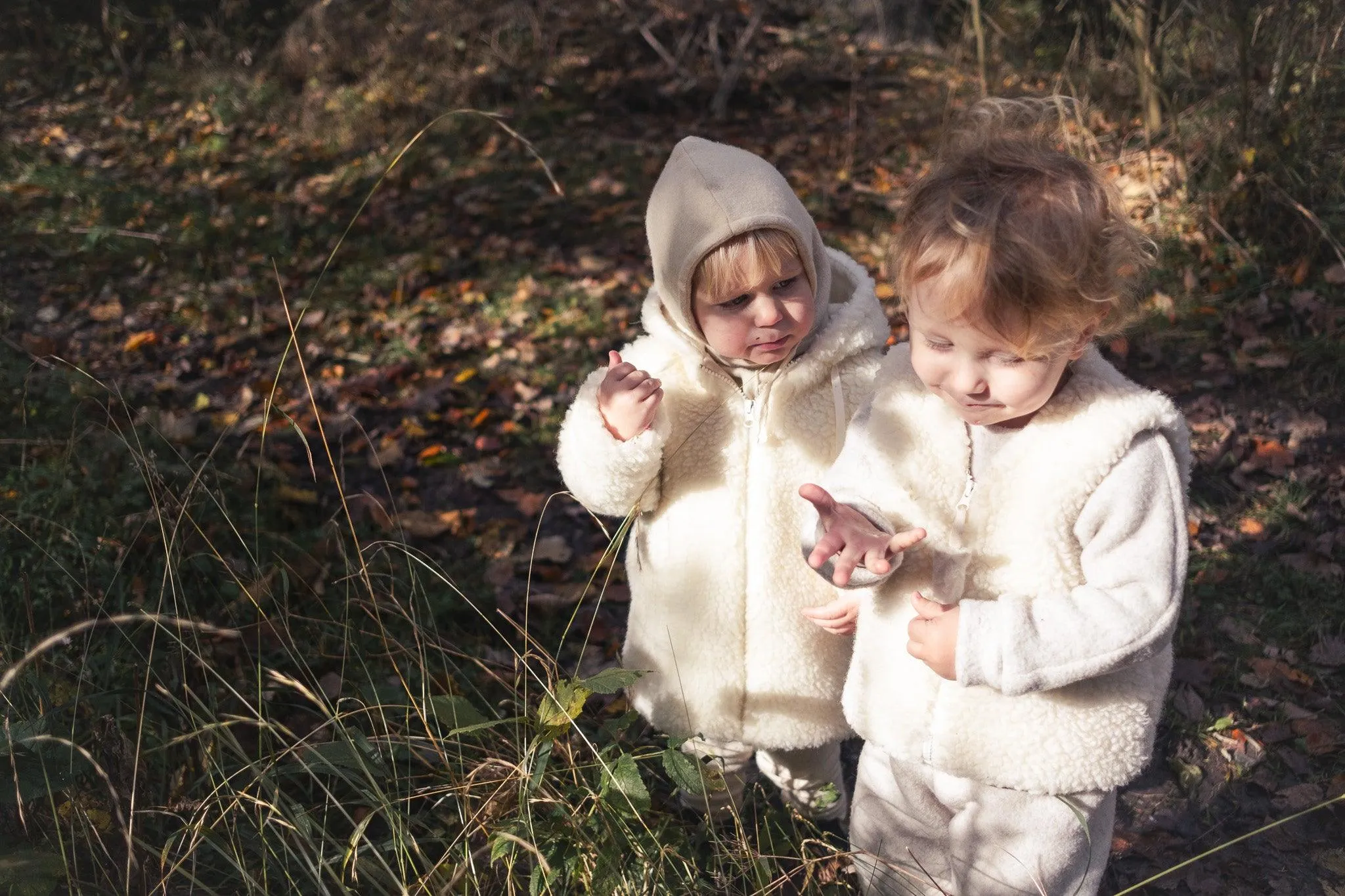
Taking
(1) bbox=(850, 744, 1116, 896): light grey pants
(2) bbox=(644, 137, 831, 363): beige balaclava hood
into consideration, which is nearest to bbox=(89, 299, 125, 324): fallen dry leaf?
(2) bbox=(644, 137, 831, 363): beige balaclava hood

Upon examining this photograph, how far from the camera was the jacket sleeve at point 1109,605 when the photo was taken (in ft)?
5.33

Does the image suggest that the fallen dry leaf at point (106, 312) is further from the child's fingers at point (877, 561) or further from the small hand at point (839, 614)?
the child's fingers at point (877, 561)

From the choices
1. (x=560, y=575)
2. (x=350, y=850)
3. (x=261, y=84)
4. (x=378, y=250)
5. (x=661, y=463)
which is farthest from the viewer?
(x=261, y=84)

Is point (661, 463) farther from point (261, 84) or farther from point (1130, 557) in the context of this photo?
point (261, 84)

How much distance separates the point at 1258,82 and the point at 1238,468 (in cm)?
201

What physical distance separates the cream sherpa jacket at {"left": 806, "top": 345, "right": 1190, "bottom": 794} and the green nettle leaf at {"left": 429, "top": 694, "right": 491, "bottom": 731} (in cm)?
74

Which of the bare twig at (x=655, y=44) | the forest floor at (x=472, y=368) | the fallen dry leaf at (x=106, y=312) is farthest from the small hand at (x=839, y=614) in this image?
the bare twig at (x=655, y=44)

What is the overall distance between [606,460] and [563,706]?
19.1 inches

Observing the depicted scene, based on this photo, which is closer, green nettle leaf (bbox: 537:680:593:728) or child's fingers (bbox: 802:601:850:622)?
green nettle leaf (bbox: 537:680:593:728)

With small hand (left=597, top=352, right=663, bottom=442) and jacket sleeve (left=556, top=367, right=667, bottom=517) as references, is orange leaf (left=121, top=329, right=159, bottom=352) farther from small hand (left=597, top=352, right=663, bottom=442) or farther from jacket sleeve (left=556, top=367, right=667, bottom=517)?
small hand (left=597, top=352, right=663, bottom=442)

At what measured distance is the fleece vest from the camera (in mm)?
1691

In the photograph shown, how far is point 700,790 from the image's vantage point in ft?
6.36

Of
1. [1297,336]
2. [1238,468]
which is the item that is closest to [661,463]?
[1238,468]

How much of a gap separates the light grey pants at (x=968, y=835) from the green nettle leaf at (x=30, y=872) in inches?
57.5
